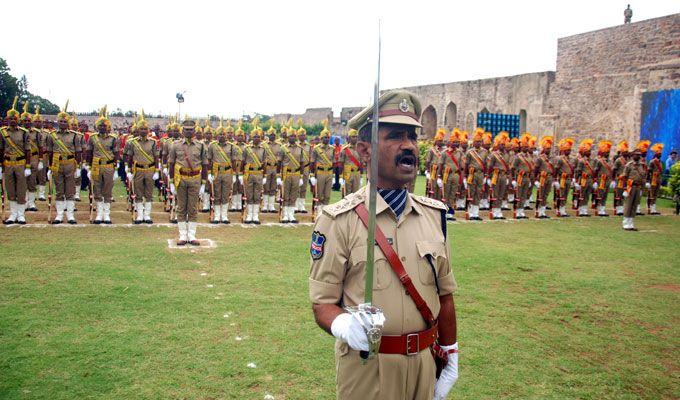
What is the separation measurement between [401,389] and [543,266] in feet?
22.0

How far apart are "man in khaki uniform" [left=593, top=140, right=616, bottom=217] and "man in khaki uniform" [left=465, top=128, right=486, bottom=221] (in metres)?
3.39

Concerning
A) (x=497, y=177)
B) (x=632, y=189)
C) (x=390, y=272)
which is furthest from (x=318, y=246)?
(x=497, y=177)

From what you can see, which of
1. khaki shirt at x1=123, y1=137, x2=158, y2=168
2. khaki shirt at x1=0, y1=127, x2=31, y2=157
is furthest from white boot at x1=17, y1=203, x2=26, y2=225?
khaki shirt at x1=123, y1=137, x2=158, y2=168

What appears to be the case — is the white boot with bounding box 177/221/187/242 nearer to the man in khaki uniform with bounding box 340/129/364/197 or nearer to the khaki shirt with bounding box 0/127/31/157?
the khaki shirt with bounding box 0/127/31/157

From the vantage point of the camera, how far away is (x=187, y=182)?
892 cm

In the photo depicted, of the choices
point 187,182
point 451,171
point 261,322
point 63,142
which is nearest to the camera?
point 261,322

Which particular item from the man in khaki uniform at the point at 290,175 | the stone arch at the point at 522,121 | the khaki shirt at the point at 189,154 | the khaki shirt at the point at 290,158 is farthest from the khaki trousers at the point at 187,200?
the stone arch at the point at 522,121

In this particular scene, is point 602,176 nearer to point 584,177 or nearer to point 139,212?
point 584,177

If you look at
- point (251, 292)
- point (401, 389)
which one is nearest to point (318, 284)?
point (401, 389)

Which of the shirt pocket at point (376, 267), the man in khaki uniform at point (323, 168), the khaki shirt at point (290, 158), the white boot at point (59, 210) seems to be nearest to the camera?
the shirt pocket at point (376, 267)

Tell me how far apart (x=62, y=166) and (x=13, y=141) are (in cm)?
99

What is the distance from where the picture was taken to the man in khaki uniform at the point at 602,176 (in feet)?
47.1

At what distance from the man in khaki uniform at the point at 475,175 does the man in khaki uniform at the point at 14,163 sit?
10090mm

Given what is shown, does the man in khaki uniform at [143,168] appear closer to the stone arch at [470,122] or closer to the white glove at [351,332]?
the white glove at [351,332]
